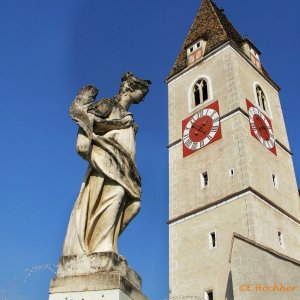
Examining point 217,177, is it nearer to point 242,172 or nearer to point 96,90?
point 242,172

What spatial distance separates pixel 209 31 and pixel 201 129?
336 inches

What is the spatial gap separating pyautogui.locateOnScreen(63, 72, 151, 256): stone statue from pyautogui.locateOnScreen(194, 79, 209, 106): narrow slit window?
74.2 feet

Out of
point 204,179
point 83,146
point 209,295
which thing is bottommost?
point 83,146

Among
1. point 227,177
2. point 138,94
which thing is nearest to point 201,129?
point 227,177

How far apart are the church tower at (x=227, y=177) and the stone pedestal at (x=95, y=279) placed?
41.8ft

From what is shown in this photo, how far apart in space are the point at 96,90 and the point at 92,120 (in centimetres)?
34

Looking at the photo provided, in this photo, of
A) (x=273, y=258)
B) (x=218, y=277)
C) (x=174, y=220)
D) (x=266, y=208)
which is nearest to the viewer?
(x=273, y=258)

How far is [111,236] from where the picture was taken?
3812 millimetres

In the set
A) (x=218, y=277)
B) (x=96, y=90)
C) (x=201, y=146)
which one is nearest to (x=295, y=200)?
(x=201, y=146)

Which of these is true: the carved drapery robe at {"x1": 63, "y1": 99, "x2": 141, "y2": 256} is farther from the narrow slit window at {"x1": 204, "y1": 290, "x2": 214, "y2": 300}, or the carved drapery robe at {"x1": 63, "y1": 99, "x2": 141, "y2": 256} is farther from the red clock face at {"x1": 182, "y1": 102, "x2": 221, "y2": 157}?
the red clock face at {"x1": 182, "y1": 102, "x2": 221, "y2": 157}

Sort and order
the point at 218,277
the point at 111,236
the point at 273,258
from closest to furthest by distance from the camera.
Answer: the point at 111,236, the point at 273,258, the point at 218,277

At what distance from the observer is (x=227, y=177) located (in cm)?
2253

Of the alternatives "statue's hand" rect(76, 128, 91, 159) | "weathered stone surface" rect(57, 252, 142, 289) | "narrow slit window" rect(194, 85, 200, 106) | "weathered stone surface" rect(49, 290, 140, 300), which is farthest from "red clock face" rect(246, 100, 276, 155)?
"weathered stone surface" rect(49, 290, 140, 300)

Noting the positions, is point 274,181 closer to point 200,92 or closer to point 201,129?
point 201,129
